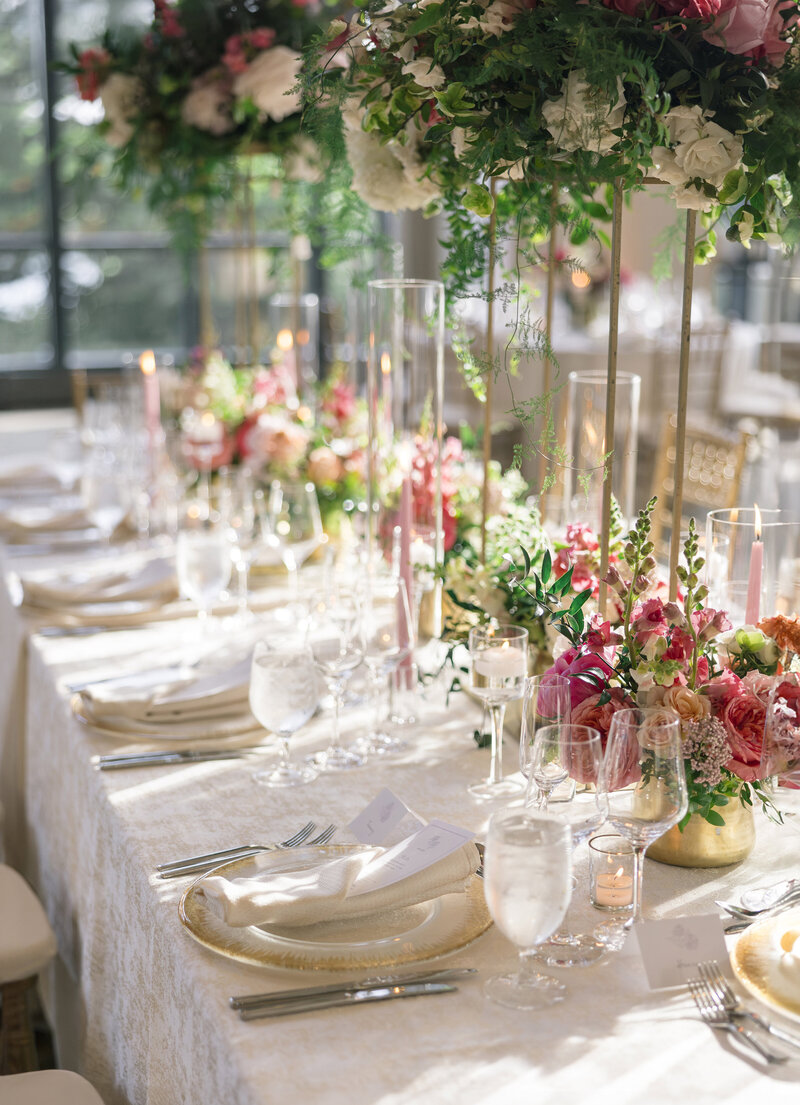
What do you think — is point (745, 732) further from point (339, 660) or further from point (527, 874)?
point (339, 660)

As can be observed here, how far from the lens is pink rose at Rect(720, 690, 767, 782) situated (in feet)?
3.85

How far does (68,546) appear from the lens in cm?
266

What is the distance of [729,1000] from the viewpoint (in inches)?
40.5

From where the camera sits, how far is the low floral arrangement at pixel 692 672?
1.18 m

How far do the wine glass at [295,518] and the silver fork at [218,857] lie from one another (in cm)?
90

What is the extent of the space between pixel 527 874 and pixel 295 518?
1.36m

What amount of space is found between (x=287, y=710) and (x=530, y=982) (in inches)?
20.2

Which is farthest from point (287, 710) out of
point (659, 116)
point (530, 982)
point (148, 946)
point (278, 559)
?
point (278, 559)

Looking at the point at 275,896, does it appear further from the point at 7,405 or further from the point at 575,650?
the point at 7,405

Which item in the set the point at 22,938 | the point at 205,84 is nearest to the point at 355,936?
the point at 22,938

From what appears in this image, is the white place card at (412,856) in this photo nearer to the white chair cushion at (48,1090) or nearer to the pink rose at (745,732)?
the pink rose at (745,732)

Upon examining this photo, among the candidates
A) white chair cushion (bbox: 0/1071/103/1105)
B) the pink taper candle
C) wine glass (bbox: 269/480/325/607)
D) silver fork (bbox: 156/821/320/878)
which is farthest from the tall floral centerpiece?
wine glass (bbox: 269/480/325/607)

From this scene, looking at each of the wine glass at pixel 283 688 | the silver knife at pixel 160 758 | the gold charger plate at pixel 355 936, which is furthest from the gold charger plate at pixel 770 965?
the silver knife at pixel 160 758

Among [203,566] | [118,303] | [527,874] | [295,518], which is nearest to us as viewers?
[527,874]
